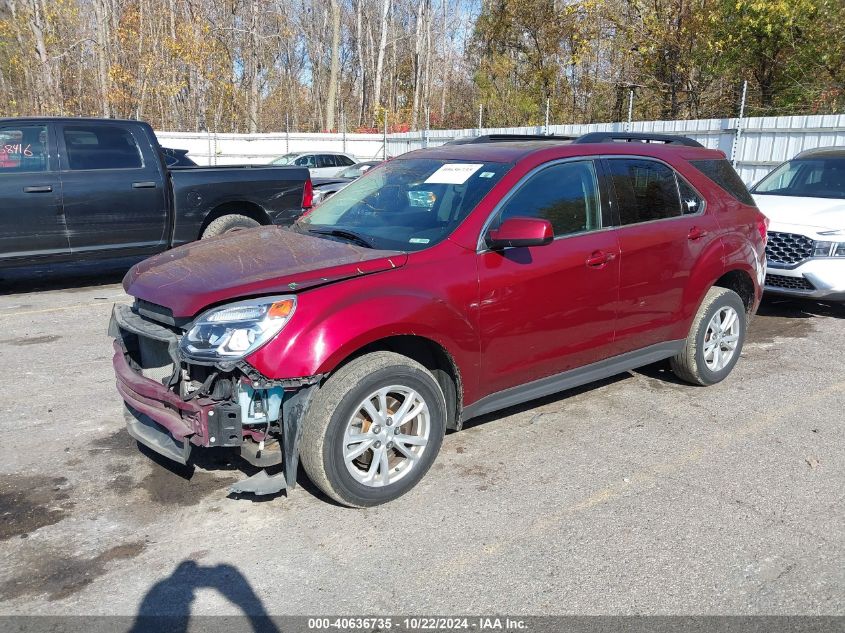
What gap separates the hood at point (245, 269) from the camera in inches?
132

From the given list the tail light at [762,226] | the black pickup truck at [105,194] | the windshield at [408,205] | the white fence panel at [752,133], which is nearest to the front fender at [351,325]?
the windshield at [408,205]

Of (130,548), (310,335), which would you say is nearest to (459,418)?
(310,335)

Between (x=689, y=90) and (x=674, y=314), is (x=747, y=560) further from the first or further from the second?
(x=689, y=90)

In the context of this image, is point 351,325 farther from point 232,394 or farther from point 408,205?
point 408,205

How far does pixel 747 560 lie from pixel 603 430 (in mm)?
1500

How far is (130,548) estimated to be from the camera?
3.24m

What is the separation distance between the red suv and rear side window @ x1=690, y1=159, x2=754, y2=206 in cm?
4

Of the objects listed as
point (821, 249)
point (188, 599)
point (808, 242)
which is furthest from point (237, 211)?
point (188, 599)

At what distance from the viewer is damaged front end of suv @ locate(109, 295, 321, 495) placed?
325 cm

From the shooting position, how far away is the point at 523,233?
3.77 meters

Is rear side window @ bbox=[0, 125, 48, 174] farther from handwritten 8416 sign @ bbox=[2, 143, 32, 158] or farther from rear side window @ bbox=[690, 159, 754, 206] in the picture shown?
rear side window @ bbox=[690, 159, 754, 206]

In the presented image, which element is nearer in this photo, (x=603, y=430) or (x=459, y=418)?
(x=459, y=418)

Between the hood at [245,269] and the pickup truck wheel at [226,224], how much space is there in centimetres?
470

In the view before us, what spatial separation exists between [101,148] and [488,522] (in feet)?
22.9
